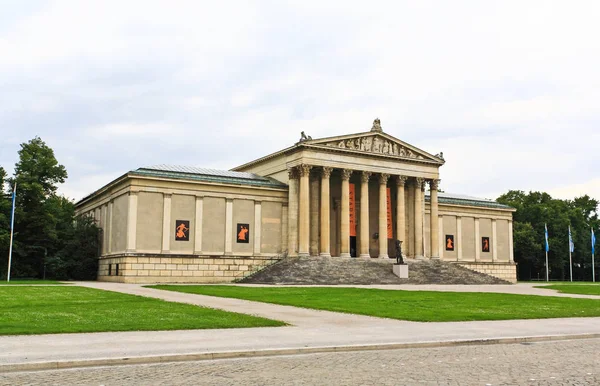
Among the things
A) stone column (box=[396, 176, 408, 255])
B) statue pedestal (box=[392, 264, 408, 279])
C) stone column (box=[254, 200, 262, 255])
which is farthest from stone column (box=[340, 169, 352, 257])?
stone column (box=[254, 200, 262, 255])

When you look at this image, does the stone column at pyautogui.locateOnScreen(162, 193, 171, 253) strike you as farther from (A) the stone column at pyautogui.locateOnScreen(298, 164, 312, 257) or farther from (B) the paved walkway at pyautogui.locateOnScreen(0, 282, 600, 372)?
(B) the paved walkway at pyautogui.locateOnScreen(0, 282, 600, 372)

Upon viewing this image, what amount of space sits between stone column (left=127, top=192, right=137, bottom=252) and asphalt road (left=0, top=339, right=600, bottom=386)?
176 ft

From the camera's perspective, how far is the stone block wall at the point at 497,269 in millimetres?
93812

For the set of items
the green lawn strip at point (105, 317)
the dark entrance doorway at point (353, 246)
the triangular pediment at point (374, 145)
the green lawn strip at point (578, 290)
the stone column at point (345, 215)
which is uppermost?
the triangular pediment at point (374, 145)

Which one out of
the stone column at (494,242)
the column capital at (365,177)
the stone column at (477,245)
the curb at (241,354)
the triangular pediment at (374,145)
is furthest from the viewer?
the stone column at (494,242)

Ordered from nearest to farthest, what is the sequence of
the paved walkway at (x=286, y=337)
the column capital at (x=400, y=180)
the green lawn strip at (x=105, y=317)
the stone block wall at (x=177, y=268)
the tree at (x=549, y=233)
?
the paved walkway at (x=286, y=337) < the green lawn strip at (x=105, y=317) < the stone block wall at (x=177, y=268) < the column capital at (x=400, y=180) < the tree at (x=549, y=233)

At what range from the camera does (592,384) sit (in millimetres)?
12219

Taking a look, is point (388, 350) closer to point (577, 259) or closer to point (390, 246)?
point (390, 246)

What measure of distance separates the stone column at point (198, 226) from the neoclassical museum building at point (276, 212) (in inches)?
4.4

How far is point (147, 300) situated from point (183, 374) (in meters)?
22.5

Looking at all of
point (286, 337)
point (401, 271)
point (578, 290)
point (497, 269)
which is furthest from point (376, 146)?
point (286, 337)

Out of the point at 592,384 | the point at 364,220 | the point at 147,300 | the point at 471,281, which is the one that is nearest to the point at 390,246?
the point at 364,220

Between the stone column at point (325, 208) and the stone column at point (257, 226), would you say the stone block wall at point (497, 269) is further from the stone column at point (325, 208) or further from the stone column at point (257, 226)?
the stone column at point (257, 226)

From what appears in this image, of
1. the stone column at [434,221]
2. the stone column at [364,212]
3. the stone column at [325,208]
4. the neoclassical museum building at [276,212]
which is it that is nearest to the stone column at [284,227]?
the neoclassical museum building at [276,212]
